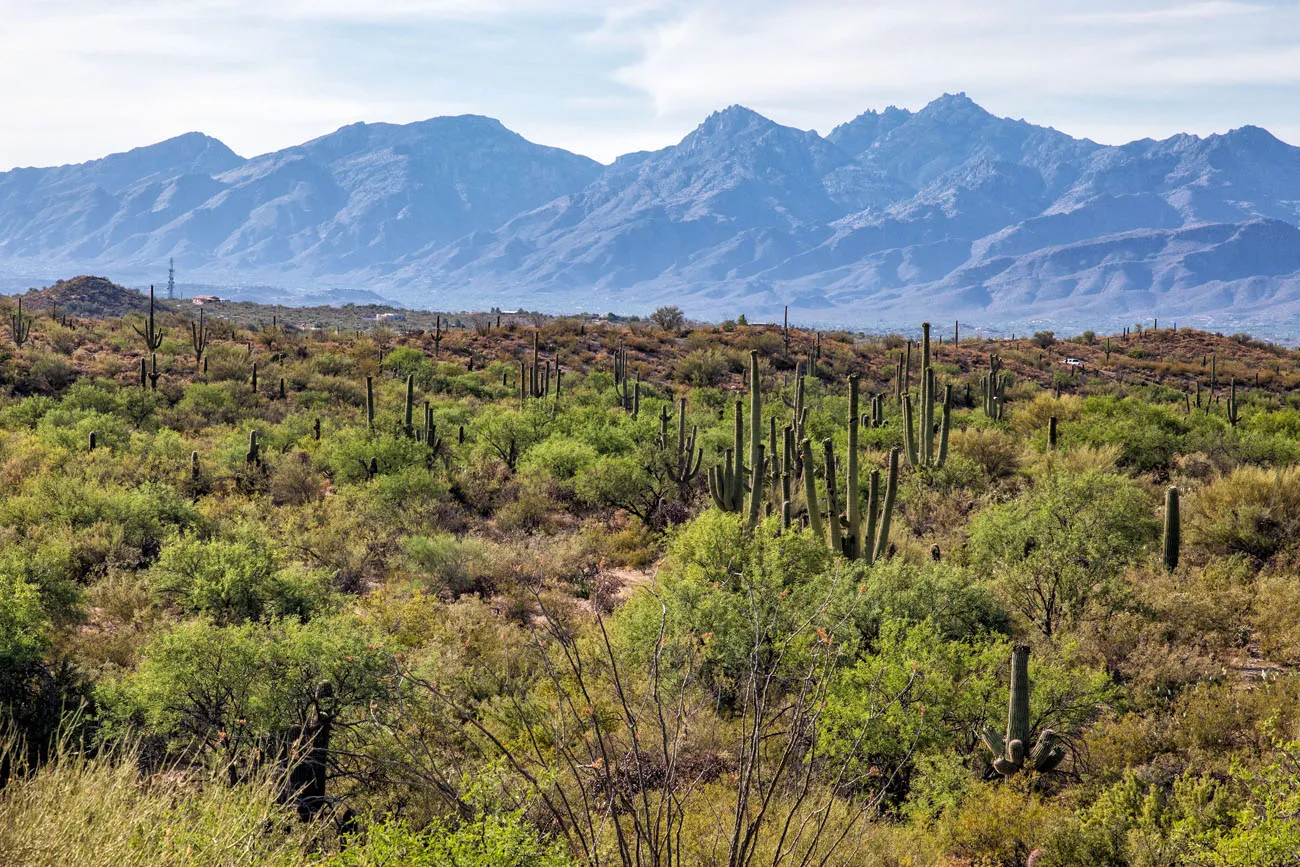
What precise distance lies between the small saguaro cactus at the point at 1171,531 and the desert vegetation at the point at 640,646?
5 centimetres

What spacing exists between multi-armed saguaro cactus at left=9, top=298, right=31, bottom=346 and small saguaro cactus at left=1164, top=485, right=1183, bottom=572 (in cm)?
4167

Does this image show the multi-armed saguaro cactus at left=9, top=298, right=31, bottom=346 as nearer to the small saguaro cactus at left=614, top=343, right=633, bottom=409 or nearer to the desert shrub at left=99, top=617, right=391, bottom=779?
the small saguaro cactus at left=614, top=343, right=633, bottom=409

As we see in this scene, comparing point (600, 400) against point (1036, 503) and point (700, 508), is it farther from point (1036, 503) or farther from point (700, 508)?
point (1036, 503)

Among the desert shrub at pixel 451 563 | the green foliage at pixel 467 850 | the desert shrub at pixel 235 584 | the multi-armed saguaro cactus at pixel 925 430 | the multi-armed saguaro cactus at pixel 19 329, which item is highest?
the multi-armed saguaro cactus at pixel 19 329

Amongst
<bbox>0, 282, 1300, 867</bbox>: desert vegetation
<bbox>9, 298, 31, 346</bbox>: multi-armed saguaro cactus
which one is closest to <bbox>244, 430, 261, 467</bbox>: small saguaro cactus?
<bbox>0, 282, 1300, 867</bbox>: desert vegetation

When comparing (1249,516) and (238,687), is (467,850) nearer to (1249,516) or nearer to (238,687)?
(238,687)

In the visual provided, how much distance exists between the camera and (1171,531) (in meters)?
14.1

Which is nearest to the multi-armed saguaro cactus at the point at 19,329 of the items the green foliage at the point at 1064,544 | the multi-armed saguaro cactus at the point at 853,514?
the multi-armed saguaro cactus at the point at 853,514

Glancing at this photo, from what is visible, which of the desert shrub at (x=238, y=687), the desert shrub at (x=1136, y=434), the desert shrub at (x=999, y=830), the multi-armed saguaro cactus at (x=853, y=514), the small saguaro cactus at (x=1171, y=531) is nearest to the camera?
the desert shrub at (x=999, y=830)

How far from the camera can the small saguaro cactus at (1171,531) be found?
14031mm

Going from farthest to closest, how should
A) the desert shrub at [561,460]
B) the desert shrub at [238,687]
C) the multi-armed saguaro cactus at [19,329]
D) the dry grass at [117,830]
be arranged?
the multi-armed saguaro cactus at [19,329], the desert shrub at [561,460], the desert shrub at [238,687], the dry grass at [117,830]

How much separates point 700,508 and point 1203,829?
1287cm

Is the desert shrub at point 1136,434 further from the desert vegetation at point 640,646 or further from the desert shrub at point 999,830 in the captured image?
the desert shrub at point 999,830

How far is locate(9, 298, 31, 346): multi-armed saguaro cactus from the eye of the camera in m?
38.5
